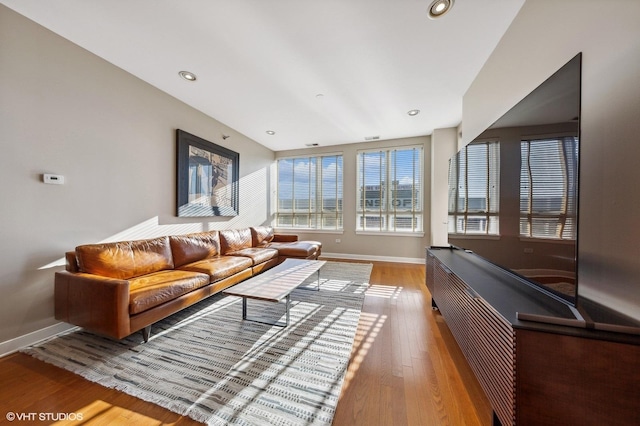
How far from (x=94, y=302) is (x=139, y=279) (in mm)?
450

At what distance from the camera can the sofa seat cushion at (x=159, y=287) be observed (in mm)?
1775

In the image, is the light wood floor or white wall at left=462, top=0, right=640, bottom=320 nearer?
white wall at left=462, top=0, right=640, bottom=320

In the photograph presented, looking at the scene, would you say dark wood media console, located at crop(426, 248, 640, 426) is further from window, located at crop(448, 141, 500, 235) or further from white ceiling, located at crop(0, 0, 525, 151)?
white ceiling, located at crop(0, 0, 525, 151)

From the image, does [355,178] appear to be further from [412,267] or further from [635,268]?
[635,268]

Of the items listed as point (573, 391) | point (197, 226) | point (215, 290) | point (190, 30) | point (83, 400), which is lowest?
point (83, 400)

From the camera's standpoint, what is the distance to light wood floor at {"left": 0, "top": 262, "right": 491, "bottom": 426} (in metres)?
1.20

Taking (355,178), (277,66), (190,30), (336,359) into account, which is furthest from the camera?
(355,178)

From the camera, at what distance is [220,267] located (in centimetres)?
268

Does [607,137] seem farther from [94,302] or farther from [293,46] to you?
[94,302]

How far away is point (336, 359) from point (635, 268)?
5.49ft

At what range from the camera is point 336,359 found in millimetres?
1669

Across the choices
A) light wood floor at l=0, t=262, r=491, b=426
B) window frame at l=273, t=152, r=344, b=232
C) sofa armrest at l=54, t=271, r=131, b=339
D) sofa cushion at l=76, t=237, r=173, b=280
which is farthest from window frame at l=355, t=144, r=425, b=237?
sofa armrest at l=54, t=271, r=131, b=339

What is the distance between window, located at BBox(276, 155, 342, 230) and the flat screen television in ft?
12.3

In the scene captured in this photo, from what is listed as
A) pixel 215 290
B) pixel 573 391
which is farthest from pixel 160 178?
pixel 573 391
